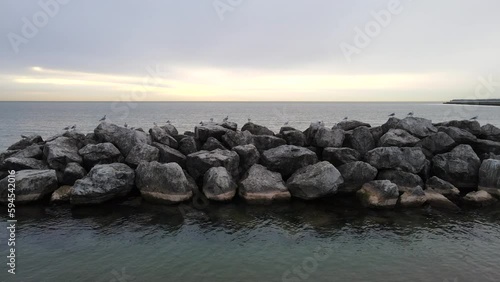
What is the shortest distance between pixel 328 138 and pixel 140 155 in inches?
563

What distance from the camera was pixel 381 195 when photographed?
21375 millimetres

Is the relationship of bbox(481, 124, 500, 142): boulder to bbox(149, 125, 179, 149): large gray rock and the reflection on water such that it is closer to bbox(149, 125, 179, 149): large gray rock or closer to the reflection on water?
the reflection on water

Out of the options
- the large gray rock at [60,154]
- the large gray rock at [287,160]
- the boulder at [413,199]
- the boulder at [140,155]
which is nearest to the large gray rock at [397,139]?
the boulder at [413,199]

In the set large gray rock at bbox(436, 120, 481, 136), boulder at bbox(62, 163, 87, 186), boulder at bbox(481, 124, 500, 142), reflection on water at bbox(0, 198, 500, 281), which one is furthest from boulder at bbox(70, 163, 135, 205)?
boulder at bbox(481, 124, 500, 142)

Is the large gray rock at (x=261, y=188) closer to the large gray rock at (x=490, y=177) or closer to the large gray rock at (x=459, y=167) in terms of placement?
the large gray rock at (x=459, y=167)

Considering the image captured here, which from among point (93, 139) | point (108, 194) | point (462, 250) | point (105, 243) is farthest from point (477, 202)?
point (93, 139)

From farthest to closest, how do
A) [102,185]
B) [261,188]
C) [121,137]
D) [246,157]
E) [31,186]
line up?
[121,137] → [246,157] → [261,188] → [102,185] → [31,186]

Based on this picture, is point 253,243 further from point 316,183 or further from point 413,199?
point 413,199

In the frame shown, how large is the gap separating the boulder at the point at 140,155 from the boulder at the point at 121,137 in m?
1.13

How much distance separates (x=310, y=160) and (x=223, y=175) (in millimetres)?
6668

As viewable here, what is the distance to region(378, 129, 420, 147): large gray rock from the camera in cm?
2631

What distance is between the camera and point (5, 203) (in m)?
20.7

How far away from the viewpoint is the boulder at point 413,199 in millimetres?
21405

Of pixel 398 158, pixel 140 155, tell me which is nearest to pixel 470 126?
pixel 398 158
